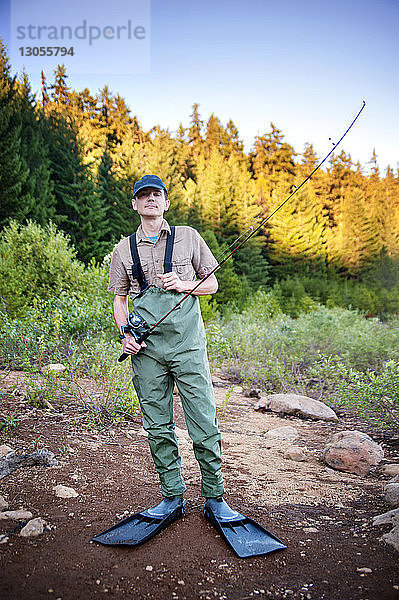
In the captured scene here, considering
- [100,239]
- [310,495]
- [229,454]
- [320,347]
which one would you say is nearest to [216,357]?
[320,347]

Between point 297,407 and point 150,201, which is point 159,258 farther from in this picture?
point 297,407

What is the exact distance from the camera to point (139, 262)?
262 cm

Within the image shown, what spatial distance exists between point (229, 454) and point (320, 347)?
4.83 m

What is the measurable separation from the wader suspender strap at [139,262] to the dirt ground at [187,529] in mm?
1359

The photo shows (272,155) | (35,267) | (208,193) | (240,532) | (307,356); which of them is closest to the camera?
(240,532)

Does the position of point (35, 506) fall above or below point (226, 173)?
below

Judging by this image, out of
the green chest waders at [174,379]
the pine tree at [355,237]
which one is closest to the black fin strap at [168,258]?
the green chest waders at [174,379]

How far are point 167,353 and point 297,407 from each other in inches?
138

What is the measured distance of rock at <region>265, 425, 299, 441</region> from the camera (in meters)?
4.65

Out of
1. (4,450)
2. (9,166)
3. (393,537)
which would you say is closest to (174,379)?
Answer: (393,537)

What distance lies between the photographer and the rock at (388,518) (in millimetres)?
2647

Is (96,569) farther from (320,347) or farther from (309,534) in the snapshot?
(320,347)

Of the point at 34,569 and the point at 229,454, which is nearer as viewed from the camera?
the point at 34,569

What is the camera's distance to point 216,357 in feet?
26.3
